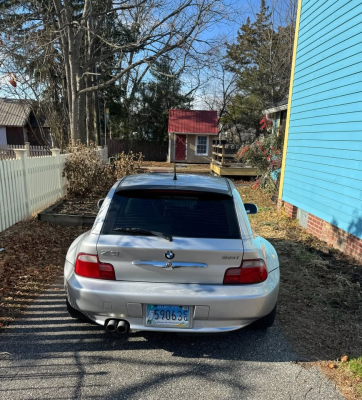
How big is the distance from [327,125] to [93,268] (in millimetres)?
5392

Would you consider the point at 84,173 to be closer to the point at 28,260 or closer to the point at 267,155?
the point at 28,260

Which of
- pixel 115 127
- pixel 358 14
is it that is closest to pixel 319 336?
pixel 358 14

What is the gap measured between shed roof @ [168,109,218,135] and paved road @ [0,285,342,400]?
26062 mm

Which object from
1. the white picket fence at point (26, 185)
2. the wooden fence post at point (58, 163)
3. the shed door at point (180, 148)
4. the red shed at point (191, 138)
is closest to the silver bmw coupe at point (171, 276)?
the white picket fence at point (26, 185)

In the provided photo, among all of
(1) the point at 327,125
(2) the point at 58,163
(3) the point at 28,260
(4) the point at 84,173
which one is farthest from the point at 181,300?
(4) the point at 84,173

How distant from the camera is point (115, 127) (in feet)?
109

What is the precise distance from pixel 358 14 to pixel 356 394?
5502 millimetres

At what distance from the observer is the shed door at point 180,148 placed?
28.5 metres

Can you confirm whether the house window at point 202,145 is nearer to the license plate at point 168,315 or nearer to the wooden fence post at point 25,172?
the wooden fence post at point 25,172

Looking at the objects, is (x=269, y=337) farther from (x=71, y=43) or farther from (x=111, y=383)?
(x=71, y=43)

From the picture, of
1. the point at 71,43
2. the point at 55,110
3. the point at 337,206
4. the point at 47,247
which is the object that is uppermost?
the point at 71,43

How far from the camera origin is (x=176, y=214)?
Answer: 2.77 m

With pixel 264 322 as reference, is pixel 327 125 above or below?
above

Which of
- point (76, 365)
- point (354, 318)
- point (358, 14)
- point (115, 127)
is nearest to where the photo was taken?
point (76, 365)
